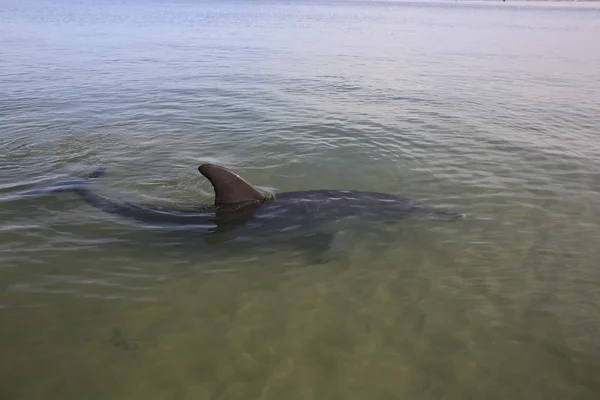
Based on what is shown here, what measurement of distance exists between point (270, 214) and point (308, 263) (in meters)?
1.60

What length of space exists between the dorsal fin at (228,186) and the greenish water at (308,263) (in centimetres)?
131

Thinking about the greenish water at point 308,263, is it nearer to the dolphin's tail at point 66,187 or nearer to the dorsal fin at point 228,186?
the dolphin's tail at point 66,187

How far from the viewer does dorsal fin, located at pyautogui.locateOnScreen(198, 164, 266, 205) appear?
26.6ft

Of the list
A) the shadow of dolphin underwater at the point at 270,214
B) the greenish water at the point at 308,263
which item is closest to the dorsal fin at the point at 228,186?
the shadow of dolphin underwater at the point at 270,214

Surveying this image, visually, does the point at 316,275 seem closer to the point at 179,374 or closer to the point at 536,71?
the point at 179,374

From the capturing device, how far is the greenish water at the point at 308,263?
16.9 ft

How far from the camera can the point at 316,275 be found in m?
6.99

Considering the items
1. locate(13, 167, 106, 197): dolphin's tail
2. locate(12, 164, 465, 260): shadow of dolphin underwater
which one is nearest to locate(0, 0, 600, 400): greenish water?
locate(13, 167, 106, 197): dolphin's tail

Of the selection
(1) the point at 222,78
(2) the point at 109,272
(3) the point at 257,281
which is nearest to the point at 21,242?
(2) the point at 109,272

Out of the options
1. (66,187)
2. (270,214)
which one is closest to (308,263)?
(270,214)

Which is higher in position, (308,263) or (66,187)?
(66,187)

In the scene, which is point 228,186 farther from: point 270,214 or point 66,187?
point 66,187

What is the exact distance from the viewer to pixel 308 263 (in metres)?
7.30

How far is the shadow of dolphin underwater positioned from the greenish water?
1.24 ft
